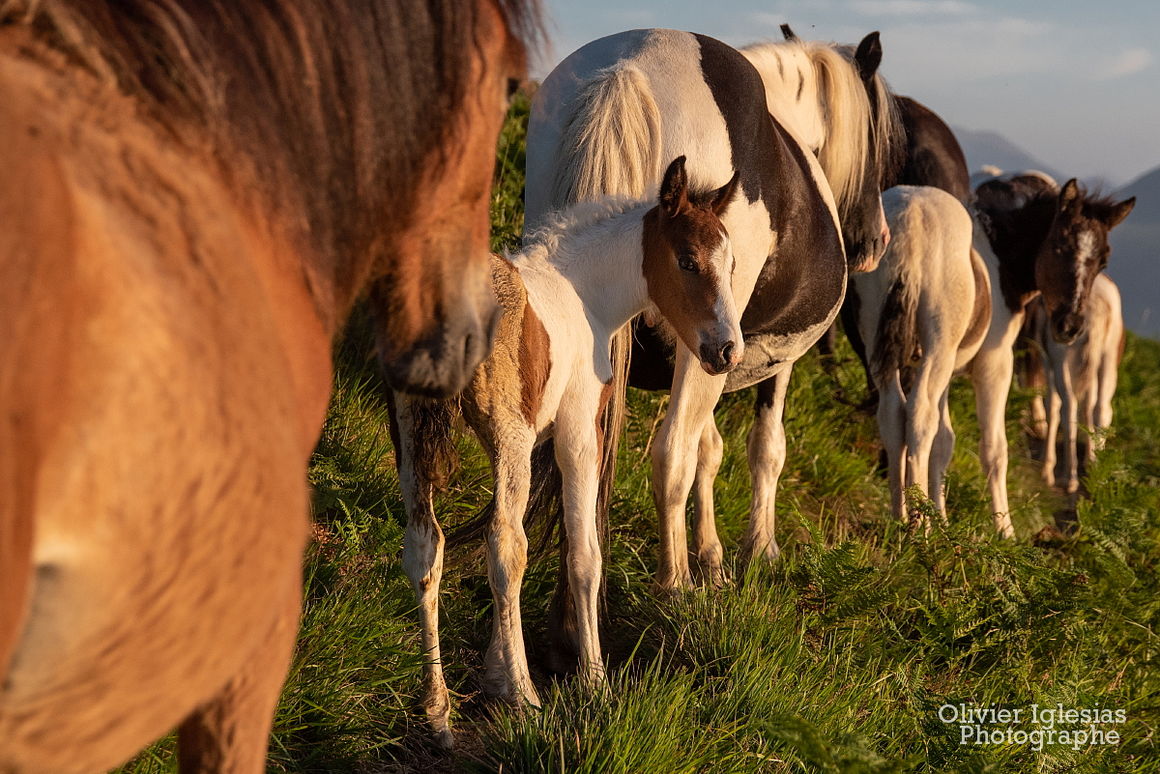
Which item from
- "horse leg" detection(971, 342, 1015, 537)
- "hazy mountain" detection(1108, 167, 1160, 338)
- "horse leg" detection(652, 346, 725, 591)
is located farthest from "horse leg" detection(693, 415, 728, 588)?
"hazy mountain" detection(1108, 167, 1160, 338)

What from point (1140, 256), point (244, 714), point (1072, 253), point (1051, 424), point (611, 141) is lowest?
point (1140, 256)

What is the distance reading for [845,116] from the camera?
5.39 metres

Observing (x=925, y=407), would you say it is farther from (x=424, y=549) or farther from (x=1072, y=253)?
(x=424, y=549)

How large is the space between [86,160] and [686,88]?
10.5 ft

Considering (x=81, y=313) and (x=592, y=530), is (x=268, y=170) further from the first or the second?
(x=592, y=530)

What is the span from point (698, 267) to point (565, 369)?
616 mm

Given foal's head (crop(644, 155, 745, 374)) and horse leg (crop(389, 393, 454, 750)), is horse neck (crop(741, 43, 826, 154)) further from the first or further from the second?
horse leg (crop(389, 393, 454, 750))

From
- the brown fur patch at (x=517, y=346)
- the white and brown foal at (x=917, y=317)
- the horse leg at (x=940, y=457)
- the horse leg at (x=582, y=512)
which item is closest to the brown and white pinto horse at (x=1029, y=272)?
the horse leg at (x=940, y=457)

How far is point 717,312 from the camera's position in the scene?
148 inches

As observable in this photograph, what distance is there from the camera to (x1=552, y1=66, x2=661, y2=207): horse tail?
3.96 metres

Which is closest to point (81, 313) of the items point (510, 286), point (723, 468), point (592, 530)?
point (510, 286)

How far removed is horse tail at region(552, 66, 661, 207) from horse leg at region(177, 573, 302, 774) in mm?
2737

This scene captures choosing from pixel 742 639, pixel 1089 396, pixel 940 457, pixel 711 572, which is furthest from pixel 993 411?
pixel 742 639

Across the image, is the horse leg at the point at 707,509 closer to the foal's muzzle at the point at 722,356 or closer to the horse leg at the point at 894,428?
the foal's muzzle at the point at 722,356
